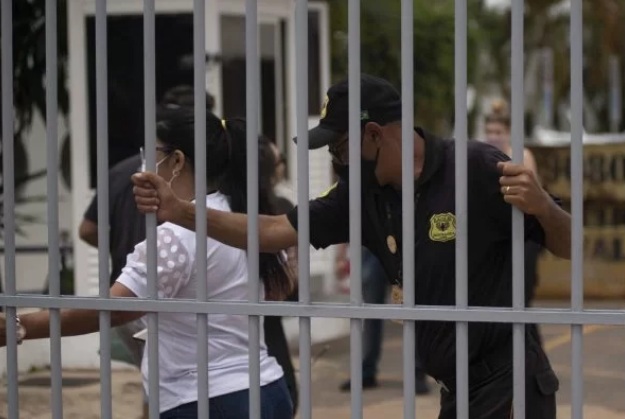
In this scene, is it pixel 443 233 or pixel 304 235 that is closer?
pixel 304 235

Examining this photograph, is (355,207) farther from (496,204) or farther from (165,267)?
(165,267)

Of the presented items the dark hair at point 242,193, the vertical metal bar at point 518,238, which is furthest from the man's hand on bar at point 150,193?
the vertical metal bar at point 518,238

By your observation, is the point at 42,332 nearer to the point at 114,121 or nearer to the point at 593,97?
the point at 114,121

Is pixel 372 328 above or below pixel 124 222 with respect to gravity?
below

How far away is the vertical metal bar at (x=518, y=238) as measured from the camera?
126 inches

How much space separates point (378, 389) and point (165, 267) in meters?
4.88

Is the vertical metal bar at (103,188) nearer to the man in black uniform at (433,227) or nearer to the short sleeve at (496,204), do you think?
the man in black uniform at (433,227)

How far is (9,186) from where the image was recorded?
3.68 meters

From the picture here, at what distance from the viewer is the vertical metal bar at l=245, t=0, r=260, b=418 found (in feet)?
11.2

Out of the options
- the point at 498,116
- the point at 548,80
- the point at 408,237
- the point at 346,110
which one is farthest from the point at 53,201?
the point at 548,80

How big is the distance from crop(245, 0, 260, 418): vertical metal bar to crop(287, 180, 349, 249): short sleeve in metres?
0.45

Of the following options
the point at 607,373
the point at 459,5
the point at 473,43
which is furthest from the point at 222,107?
the point at 473,43

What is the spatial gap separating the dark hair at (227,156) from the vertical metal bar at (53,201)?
56 cm

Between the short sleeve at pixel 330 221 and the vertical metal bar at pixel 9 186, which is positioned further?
the short sleeve at pixel 330 221
